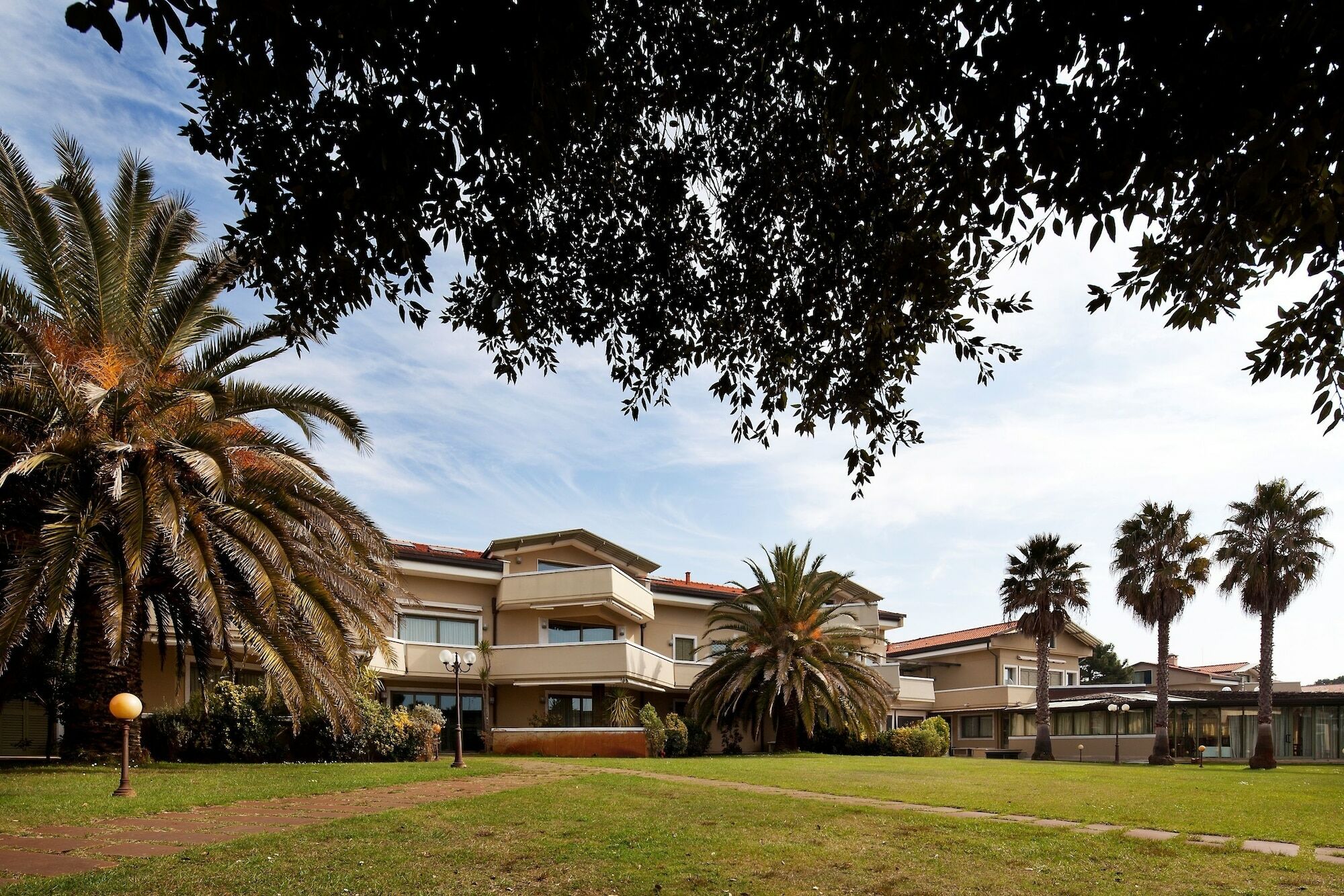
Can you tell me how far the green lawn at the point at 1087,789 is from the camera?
1380 cm

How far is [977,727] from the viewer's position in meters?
54.6

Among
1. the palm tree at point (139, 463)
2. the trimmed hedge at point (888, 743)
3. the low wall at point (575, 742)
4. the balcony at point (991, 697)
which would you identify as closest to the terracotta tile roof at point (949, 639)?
the balcony at point (991, 697)

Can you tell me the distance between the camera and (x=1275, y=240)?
738 cm

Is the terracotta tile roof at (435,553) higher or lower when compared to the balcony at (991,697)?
higher

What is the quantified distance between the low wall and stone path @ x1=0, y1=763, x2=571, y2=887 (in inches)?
583

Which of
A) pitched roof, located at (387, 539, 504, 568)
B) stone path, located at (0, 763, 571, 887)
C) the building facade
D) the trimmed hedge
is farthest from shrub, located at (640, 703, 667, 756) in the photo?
stone path, located at (0, 763, 571, 887)

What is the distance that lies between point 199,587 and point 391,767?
5.63m

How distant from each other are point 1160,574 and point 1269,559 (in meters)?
3.95

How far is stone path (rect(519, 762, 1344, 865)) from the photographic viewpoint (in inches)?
446

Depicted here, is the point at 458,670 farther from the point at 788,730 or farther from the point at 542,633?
the point at 788,730

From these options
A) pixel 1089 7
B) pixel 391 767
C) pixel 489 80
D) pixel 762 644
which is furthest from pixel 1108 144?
pixel 762 644

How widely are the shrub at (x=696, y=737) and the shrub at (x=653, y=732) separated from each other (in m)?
2.42

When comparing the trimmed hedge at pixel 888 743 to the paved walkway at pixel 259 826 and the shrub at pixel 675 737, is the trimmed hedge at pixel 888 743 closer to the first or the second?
the shrub at pixel 675 737

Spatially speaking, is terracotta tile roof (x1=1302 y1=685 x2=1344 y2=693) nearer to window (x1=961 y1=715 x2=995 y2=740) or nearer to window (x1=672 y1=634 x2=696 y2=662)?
window (x1=961 y1=715 x2=995 y2=740)
